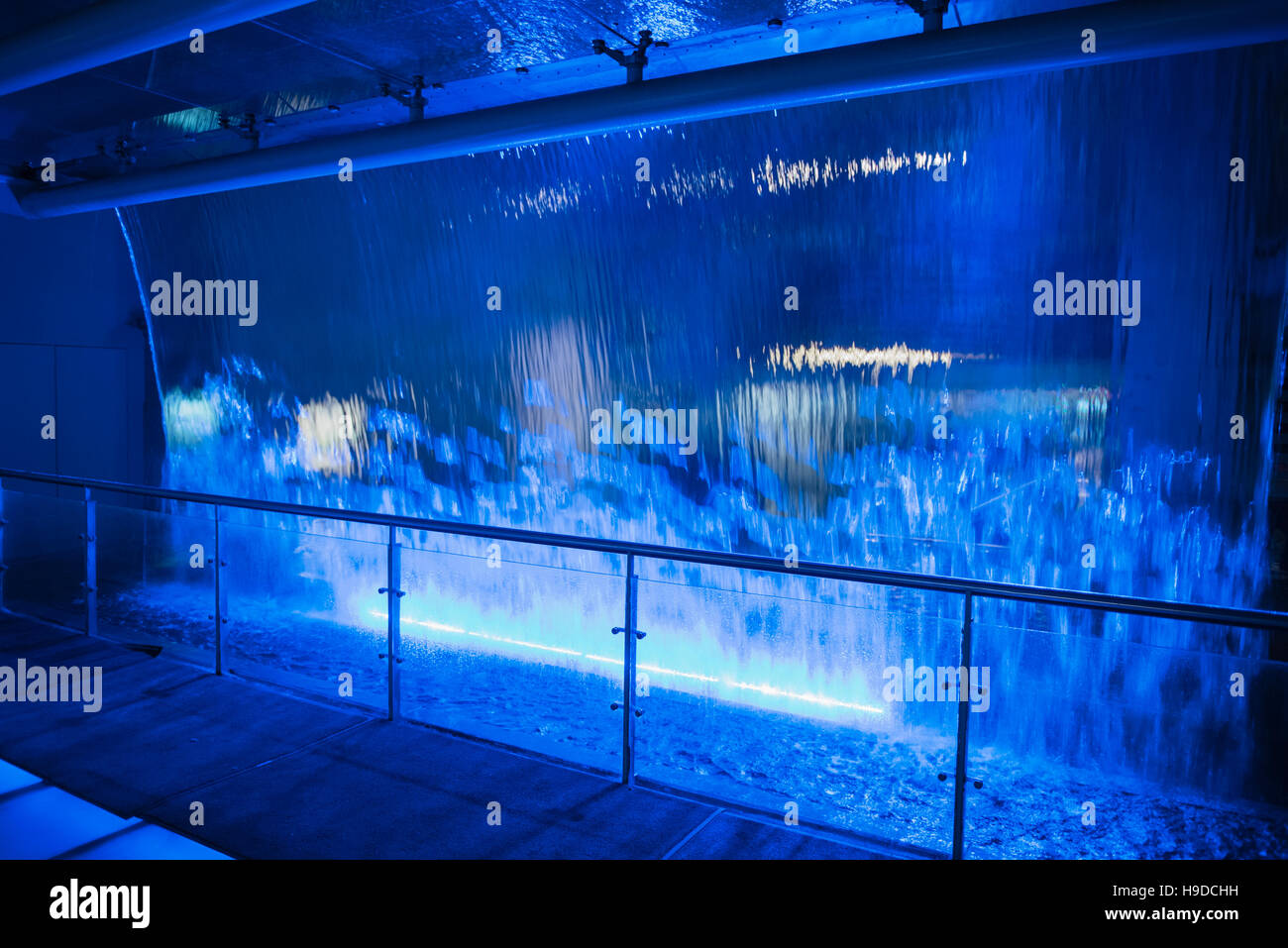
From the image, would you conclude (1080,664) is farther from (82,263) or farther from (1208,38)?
(82,263)

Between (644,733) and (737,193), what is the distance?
346 centimetres

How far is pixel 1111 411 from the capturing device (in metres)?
4.52

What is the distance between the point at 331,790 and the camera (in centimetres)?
313

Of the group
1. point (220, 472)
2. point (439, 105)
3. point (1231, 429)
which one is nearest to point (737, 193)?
point (439, 105)

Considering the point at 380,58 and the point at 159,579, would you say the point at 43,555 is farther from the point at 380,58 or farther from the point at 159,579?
the point at 380,58

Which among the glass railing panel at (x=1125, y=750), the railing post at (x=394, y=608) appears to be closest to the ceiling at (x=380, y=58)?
the railing post at (x=394, y=608)

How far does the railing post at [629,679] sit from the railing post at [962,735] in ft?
3.77

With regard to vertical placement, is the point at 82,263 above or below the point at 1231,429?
above

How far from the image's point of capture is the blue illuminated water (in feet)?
10.4

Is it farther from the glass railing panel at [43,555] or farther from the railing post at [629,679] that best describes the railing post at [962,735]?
the glass railing panel at [43,555]

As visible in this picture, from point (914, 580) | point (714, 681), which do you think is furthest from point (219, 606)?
point (914, 580)

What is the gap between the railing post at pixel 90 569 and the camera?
16.6 ft

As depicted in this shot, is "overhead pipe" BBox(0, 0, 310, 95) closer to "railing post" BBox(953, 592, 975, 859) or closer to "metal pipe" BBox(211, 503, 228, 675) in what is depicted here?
"metal pipe" BBox(211, 503, 228, 675)
